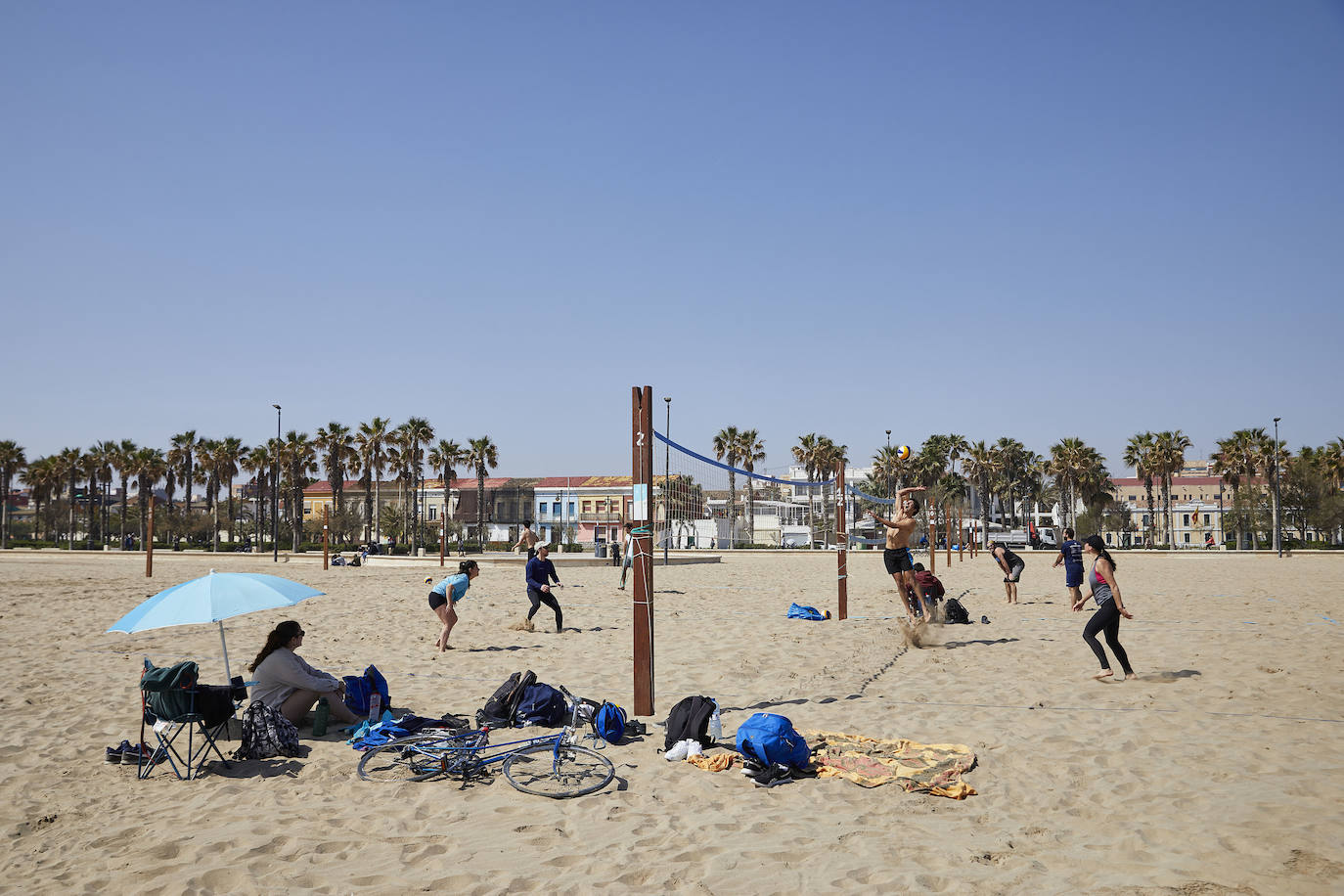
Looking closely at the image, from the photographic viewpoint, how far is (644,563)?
6.74 metres

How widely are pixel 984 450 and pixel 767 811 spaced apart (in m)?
67.9

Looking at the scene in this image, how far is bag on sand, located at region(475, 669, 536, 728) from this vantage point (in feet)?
21.3

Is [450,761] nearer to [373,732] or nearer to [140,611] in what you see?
[373,732]

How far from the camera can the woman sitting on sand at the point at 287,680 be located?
616cm

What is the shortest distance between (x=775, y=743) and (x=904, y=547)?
5787mm

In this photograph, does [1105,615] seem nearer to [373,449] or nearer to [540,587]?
[540,587]

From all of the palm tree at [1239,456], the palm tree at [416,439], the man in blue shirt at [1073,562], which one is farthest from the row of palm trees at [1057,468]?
the man in blue shirt at [1073,562]

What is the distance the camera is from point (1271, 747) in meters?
5.69

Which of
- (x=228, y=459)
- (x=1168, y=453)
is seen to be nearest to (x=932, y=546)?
(x=1168, y=453)

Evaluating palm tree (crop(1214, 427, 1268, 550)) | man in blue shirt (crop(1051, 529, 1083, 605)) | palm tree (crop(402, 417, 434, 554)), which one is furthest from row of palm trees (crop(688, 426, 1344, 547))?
man in blue shirt (crop(1051, 529, 1083, 605))

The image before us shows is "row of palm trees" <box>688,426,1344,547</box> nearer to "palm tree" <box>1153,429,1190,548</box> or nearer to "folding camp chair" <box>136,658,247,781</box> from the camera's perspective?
"palm tree" <box>1153,429,1190,548</box>

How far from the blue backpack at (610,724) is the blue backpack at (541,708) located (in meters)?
0.49

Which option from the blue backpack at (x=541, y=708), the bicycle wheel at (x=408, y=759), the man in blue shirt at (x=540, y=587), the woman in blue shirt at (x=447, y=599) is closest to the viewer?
the bicycle wheel at (x=408, y=759)

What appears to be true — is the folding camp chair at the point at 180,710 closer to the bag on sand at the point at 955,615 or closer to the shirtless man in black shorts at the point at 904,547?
the shirtless man in black shorts at the point at 904,547
